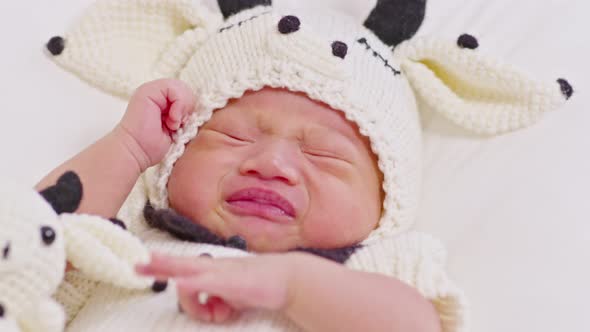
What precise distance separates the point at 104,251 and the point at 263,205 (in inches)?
10.7

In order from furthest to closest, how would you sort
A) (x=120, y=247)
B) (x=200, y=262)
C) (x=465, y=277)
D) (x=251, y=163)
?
(x=465, y=277)
(x=251, y=163)
(x=120, y=247)
(x=200, y=262)

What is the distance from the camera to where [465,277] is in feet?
4.31

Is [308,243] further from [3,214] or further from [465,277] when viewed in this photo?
[3,214]

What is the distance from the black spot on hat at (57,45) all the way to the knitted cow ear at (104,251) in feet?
1.61

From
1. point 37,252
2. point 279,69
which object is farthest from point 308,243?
point 37,252

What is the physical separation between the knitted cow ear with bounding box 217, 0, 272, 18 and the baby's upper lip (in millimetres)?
373

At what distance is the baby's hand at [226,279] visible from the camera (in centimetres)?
84

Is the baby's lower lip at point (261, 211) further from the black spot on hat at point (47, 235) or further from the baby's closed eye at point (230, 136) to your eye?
the black spot on hat at point (47, 235)

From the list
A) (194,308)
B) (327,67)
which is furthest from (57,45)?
(194,308)

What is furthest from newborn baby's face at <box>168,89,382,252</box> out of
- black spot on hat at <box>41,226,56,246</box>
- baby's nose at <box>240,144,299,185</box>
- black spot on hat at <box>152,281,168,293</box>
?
black spot on hat at <box>41,226,56,246</box>

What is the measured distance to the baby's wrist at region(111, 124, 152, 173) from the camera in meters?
1.21

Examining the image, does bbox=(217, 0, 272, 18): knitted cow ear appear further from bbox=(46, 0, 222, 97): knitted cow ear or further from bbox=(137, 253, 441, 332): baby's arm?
bbox=(137, 253, 441, 332): baby's arm

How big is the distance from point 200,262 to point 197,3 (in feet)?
2.16

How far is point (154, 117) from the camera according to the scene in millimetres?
1237
